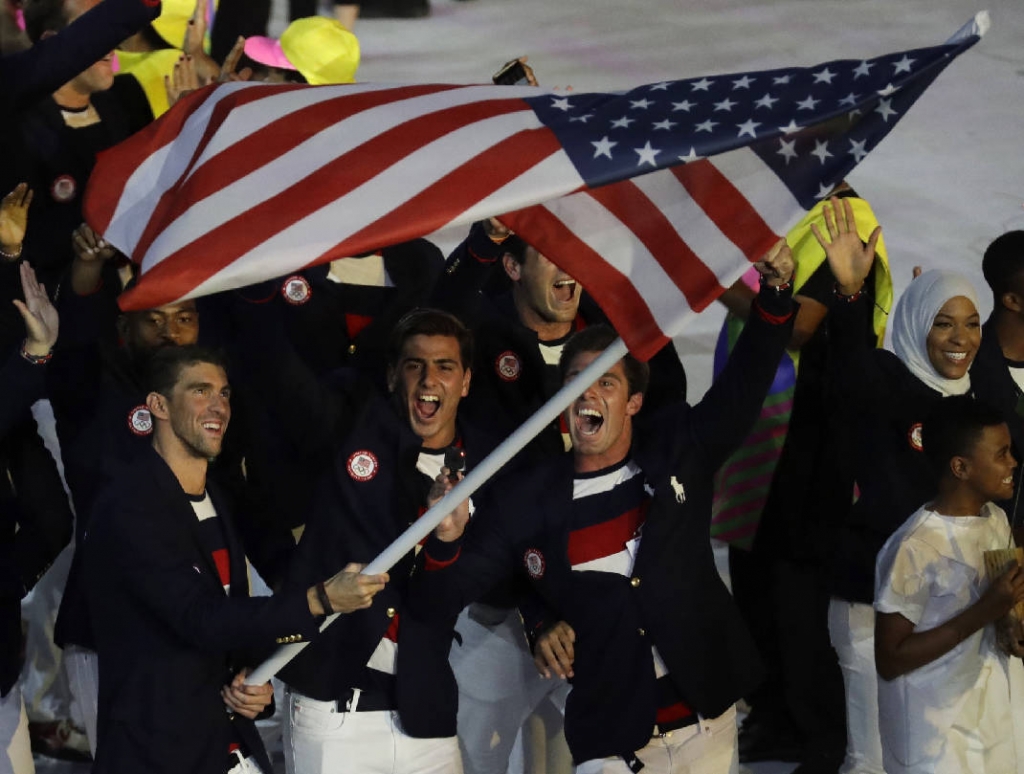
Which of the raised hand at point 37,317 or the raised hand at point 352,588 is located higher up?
the raised hand at point 37,317

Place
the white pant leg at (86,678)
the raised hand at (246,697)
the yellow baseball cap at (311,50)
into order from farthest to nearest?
the yellow baseball cap at (311,50)
the white pant leg at (86,678)
the raised hand at (246,697)

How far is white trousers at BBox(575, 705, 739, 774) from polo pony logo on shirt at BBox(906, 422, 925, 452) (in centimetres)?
119

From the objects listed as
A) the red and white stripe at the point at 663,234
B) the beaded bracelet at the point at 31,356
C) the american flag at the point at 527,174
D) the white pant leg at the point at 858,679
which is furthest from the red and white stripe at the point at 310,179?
the white pant leg at the point at 858,679

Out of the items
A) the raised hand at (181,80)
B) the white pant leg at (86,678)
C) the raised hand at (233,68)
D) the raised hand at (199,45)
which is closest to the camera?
the white pant leg at (86,678)

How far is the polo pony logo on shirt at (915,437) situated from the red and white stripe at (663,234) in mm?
1481

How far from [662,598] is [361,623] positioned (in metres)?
0.83

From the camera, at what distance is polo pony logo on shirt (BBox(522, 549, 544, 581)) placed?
17.2ft

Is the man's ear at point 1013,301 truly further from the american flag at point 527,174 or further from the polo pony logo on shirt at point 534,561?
the polo pony logo on shirt at point 534,561

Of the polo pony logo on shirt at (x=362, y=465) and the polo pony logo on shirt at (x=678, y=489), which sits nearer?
the polo pony logo on shirt at (x=678, y=489)

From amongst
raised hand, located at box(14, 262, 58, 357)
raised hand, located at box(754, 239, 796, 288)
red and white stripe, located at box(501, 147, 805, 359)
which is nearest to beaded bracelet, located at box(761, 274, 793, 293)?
raised hand, located at box(754, 239, 796, 288)

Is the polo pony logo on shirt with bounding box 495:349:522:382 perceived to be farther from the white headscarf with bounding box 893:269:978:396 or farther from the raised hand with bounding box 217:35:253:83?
the raised hand with bounding box 217:35:253:83

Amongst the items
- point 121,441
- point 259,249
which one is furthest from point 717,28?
point 259,249

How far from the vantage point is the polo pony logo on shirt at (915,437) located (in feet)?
19.3

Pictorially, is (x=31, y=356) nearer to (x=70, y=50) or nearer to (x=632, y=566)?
(x=70, y=50)
